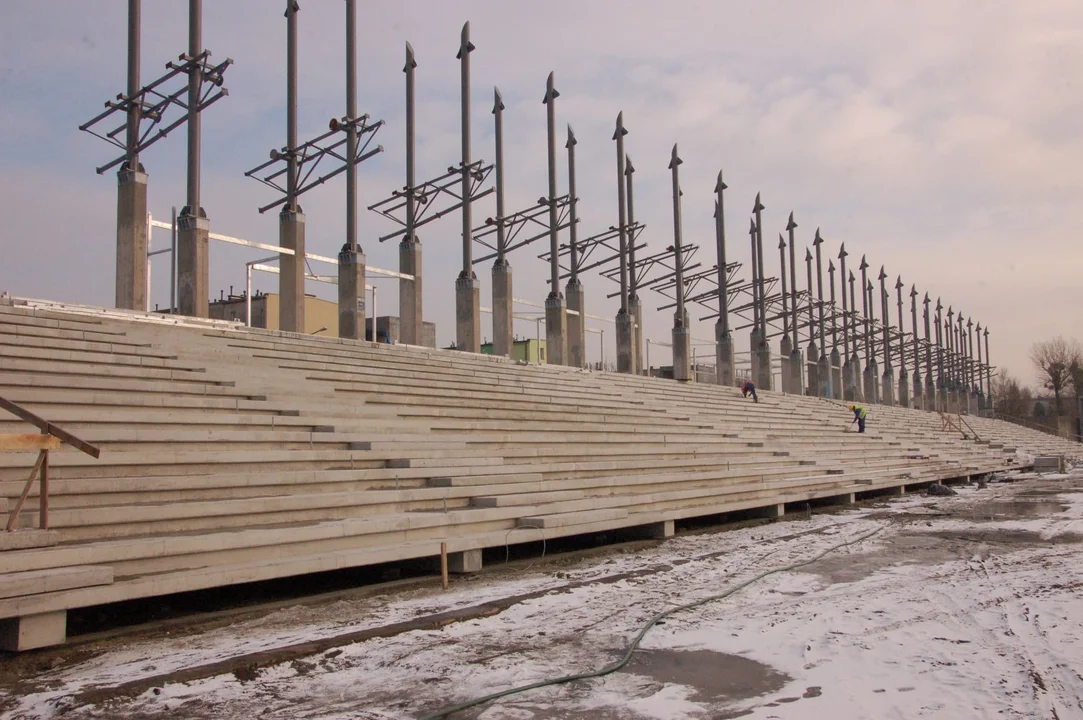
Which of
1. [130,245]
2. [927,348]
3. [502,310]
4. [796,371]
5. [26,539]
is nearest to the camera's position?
[26,539]

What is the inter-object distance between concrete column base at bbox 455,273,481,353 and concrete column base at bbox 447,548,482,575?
1686cm

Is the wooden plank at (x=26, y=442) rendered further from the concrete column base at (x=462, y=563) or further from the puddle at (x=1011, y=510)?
the puddle at (x=1011, y=510)

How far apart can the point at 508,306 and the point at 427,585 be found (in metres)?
19.7

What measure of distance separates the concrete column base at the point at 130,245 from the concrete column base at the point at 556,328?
1611 cm

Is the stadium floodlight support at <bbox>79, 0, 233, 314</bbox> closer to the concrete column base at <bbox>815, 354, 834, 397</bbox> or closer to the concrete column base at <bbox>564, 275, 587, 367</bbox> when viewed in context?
the concrete column base at <bbox>564, 275, 587, 367</bbox>

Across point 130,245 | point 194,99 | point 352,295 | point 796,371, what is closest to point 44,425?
point 130,245

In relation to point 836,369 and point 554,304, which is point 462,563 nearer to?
point 554,304

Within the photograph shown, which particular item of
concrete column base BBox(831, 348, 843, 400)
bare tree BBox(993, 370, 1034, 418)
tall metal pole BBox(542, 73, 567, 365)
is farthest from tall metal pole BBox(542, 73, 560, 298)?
bare tree BBox(993, 370, 1034, 418)

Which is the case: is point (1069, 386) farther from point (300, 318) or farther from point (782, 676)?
point (782, 676)

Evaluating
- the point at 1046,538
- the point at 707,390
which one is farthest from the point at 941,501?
the point at 707,390

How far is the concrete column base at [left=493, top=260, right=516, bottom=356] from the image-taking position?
89.7 feet

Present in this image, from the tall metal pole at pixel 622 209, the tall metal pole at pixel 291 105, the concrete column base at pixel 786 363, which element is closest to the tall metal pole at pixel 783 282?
the concrete column base at pixel 786 363

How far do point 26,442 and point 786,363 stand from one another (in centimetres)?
4706

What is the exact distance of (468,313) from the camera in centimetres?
2611
